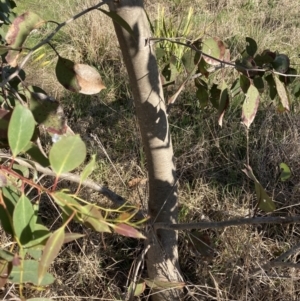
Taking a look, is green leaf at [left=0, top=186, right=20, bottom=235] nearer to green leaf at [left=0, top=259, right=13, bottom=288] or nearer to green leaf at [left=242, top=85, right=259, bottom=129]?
green leaf at [left=0, top=259, right=13, bottom=288]

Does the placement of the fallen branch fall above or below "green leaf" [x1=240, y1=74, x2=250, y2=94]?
below

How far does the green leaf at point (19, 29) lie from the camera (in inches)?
27.0

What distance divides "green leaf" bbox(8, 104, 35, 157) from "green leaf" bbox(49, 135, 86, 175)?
37 mm

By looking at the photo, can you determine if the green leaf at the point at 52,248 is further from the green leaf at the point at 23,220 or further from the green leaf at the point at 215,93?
the green leaf at the point at 215,93

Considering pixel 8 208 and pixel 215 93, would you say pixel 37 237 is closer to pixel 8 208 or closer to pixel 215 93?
pixel 8 208

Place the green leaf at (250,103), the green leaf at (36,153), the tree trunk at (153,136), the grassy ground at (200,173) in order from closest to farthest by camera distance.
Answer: the green leaf at (36,153)
the green leaf at (250,103)
the tree trunk at (153,136)
the grassy ground at (200,173)

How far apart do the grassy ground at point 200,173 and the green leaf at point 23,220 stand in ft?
2.88

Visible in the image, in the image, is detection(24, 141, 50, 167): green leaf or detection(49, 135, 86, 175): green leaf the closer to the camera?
detection(49, 135, 86, 175): green leaf

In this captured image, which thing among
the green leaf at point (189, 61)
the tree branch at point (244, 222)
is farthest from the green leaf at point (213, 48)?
the tree branch at point (244, 222)

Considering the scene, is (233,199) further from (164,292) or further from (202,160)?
(164,292)

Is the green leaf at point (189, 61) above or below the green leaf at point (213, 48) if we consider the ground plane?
below

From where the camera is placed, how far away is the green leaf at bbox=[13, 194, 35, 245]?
1.54 ft

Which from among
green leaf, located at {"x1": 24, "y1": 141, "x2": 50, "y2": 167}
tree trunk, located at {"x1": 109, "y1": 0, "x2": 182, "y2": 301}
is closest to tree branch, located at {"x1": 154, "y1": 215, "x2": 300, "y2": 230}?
tree trunk, located at {"x1": 109, "y1": 0, "x2": 182, "y2": 301}

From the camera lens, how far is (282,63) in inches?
37.9
